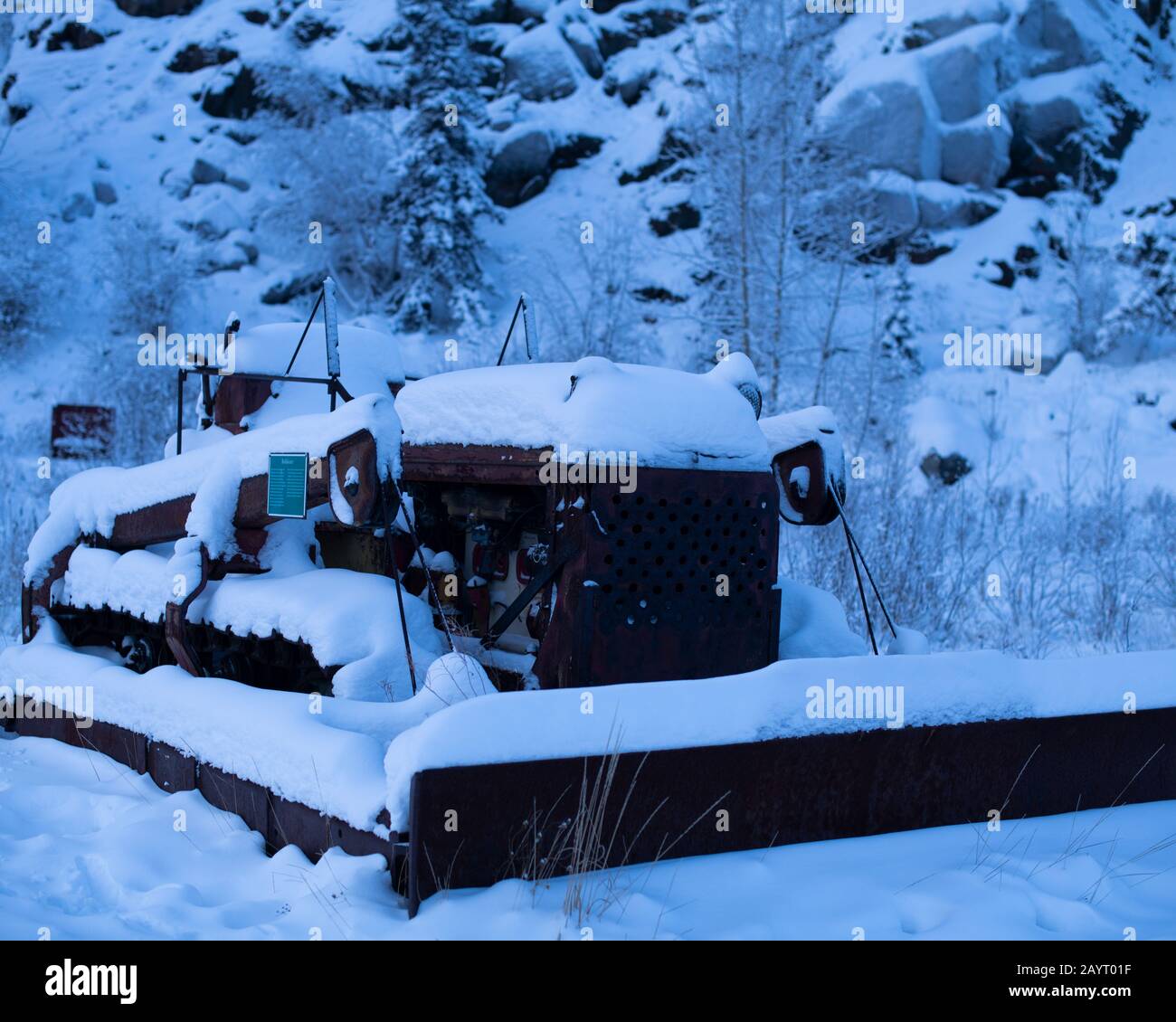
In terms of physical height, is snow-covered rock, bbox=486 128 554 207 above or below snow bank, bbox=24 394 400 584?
above

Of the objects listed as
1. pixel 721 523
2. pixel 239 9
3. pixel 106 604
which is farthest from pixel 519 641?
pixel 239 9

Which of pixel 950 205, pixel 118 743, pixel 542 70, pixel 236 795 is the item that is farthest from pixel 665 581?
pixel 542 70

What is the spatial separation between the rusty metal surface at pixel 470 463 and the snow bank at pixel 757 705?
40.2 inches

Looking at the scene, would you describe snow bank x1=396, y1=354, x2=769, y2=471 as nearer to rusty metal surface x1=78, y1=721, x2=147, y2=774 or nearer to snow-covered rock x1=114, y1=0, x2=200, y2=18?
rusty metal surface x1=78, y1=721, x2=147, y2=774

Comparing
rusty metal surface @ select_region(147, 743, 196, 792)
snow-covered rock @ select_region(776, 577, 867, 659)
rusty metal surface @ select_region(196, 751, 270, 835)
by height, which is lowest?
rusty metal surface @ select_region(147, 743, 196, 792)

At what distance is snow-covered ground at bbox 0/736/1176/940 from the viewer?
2.63 m

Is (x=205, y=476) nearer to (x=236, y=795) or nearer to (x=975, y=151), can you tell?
(x=236, y=795)

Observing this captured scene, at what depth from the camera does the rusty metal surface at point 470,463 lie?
378 centimetres

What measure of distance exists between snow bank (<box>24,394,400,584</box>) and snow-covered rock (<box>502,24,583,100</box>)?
26638 millimetres

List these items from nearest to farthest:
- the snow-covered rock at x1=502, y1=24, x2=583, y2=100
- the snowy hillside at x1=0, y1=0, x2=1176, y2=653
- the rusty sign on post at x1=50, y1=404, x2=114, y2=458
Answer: the snowy hillside at x1=0, y1=0, x2=1176, y2=653, the rusty sign on post at x1=50, y1=404, x2=114, y2=458, the snow-covered rock at x1=502, y1=24, x2=583, y2=100

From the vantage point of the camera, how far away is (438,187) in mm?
23266

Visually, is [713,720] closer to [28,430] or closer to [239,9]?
[28,430]

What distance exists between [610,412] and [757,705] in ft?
3.61

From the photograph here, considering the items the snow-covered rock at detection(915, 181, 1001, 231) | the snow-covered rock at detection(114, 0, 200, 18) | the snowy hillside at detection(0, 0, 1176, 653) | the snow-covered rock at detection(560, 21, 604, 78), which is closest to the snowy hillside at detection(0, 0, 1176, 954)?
the snowy hillside at detection(0, 0, 1176, 653)
